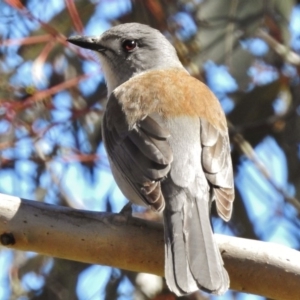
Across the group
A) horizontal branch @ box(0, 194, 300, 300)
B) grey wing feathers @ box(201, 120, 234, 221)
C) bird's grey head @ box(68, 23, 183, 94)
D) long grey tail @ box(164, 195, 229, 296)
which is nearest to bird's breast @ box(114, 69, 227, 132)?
grey wing feathers @ box(201, 120, 234, 221)

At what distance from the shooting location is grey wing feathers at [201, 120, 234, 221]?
3.38 m

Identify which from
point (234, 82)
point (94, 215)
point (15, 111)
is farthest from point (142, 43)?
point (94, 215)

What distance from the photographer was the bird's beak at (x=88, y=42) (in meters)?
4.57

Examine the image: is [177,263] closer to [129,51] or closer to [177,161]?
[177,161]

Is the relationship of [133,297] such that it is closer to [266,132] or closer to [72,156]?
[72,156]

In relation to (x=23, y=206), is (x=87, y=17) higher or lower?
lower

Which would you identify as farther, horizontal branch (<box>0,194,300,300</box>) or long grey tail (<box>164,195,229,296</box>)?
horizontal branch (<box>0,194,300,300</box>)

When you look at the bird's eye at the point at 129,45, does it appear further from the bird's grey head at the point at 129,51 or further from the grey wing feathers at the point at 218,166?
the grey wing feathers at the point at 218,166

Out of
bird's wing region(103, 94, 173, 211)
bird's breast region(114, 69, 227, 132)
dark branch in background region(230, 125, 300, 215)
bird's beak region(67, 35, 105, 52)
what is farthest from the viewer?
dark branch in background region(230, 125, 300, 215)

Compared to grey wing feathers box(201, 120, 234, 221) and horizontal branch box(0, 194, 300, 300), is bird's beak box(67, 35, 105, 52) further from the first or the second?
horizontal branch box(0, 194, 300, 300)

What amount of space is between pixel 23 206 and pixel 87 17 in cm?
259

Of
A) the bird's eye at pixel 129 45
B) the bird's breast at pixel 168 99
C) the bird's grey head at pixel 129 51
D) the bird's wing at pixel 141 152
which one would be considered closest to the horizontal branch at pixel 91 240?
the bird's wing at pixel 141 152

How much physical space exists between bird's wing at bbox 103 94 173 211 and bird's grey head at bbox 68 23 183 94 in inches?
28.3

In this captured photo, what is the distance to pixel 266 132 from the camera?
207 inches
